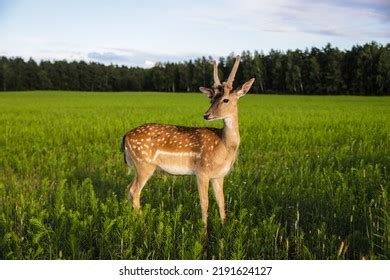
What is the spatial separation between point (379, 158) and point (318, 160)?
1186 mm

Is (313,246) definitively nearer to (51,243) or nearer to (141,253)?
(141,253)

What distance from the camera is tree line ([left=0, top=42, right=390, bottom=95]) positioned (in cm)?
2425

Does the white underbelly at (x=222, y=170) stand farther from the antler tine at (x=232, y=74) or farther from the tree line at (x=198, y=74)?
the tree line at (x=198, y=74)

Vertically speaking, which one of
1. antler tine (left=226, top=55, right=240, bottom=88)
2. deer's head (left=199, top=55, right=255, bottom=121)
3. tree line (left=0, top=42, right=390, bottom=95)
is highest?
tree line (left=0, top=42, right=390, bottom=95)

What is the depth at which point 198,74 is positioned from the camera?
25.0 meters

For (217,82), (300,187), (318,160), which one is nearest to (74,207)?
(217,82)

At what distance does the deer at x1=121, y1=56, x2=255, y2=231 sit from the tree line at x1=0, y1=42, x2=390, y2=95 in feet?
52.5

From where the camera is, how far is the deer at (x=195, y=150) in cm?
450

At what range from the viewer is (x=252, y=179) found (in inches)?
277

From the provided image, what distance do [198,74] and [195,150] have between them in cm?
2045

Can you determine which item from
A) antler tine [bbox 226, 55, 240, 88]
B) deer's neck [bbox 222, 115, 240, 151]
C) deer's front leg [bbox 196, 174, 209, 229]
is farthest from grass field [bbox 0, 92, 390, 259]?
antler tine [bbox 226, 55, 240, 88]

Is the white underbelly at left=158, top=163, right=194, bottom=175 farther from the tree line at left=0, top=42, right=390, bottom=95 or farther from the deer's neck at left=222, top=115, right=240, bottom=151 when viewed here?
the tree line at left=0, top=42, right=390, bottom=95

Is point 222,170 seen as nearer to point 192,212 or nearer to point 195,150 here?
point 195,150

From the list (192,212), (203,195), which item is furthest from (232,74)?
(192,212)
